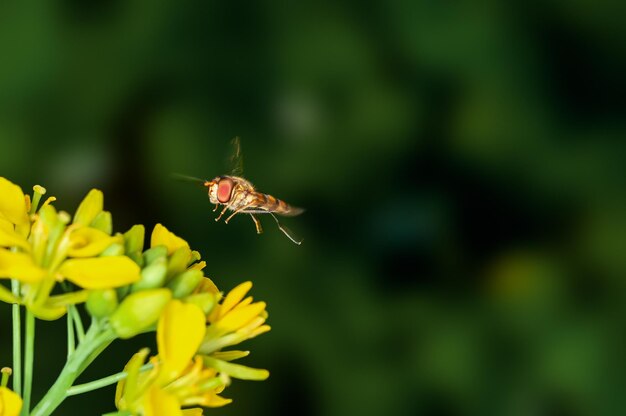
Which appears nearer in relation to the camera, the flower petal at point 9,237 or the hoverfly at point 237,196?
the flower petal at point 9,237

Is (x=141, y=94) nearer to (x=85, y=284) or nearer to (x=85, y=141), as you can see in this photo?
(x=85, y=141)

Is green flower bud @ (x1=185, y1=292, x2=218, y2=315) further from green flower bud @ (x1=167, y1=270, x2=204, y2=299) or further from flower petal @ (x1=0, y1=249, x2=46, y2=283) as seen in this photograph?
flower petal @ (x1=0, y1=249, x2=46, y2=283)

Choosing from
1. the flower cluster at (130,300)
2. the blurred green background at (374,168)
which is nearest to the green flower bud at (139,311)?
the flower cluster at (130,300)

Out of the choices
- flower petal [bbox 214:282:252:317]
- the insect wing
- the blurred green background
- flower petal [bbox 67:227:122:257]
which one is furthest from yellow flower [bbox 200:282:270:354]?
the blurred green background

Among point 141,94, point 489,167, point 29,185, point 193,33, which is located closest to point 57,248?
point 29,185

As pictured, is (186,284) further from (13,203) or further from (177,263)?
(13,203)

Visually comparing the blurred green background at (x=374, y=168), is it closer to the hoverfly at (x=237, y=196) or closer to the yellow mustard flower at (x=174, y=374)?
the hoverfly at (x=237, y=196)
